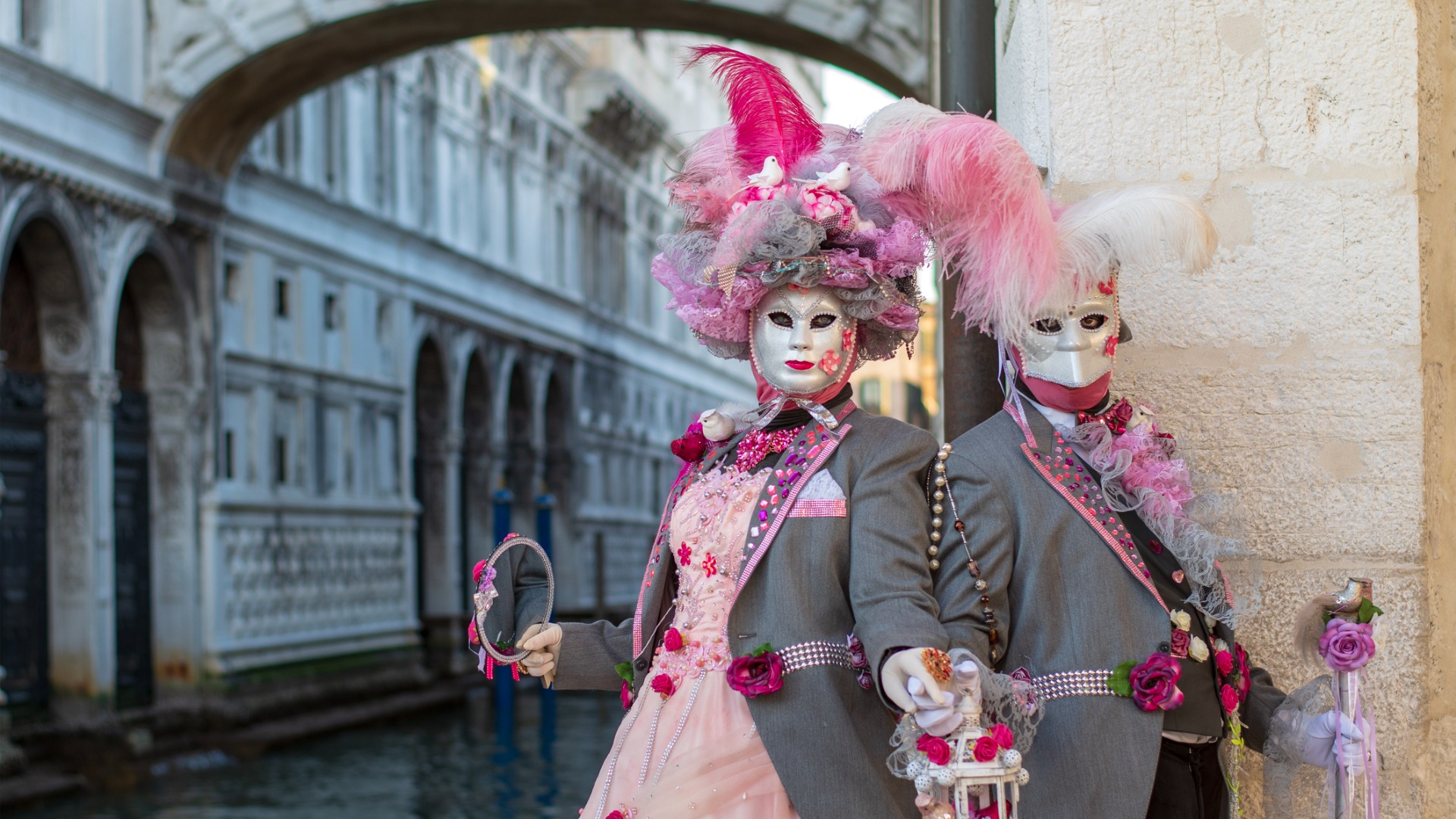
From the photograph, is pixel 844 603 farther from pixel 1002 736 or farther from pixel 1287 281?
pixel 1287 281

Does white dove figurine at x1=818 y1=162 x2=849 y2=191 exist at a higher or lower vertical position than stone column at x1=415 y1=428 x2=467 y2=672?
higher

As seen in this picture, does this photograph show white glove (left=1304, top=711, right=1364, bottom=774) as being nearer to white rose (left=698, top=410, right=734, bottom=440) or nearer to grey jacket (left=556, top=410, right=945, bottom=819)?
grey jacket (left=556, top=410, right=945, bottom=819)

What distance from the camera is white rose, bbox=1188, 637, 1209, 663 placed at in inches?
106

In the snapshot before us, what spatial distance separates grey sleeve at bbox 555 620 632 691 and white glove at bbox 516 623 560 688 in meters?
0.01

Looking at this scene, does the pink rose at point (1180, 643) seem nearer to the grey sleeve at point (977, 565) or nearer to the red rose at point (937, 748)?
the grey sleeve at point (977, 565)

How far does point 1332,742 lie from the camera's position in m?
2.68

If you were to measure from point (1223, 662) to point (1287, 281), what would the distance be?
2.85 ft

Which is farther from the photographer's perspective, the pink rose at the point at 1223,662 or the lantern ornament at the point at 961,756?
the pink rose at the point at 1223,662

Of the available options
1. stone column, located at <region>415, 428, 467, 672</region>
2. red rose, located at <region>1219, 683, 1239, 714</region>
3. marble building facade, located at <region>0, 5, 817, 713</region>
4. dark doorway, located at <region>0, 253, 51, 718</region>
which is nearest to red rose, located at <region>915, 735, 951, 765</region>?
red rose, located at <region>1219, 683, 1239, 714</region>

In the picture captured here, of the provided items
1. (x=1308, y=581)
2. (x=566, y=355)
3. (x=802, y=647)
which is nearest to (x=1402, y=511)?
(x=1308, y=581)

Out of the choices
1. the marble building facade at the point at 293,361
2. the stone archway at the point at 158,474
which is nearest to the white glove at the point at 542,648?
the marble building facade at the point at 293,361

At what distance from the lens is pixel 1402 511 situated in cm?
313

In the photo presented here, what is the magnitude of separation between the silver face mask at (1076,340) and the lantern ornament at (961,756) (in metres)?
0.56

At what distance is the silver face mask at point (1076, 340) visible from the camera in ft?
8.97
